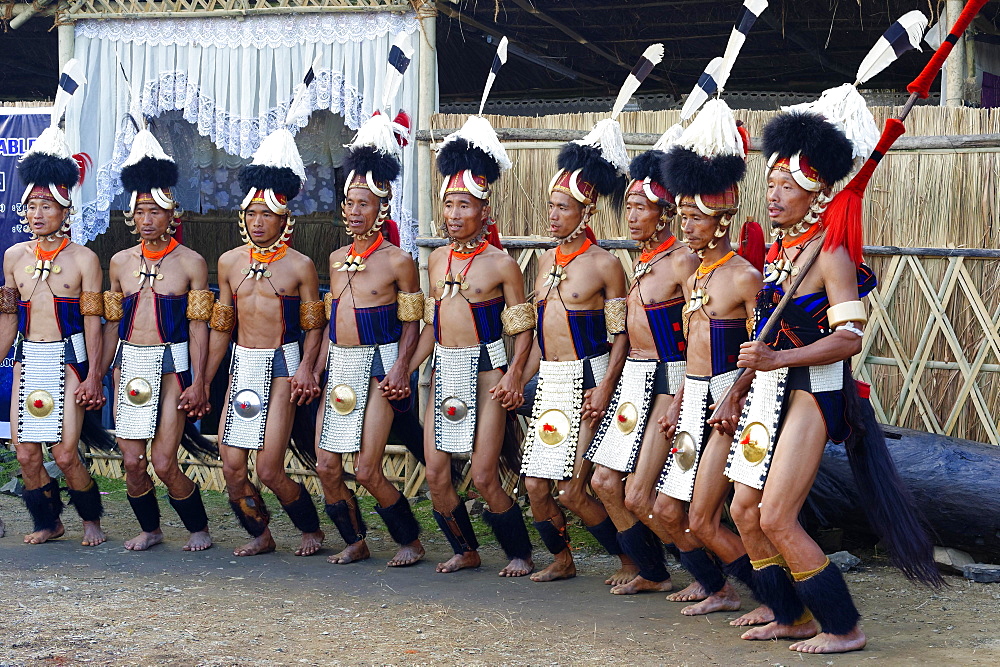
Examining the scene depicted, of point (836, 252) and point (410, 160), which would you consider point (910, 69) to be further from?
point (836, 252)

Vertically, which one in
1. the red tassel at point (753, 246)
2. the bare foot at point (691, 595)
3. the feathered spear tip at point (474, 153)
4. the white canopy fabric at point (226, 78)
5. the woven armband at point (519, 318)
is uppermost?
the white canopy fabric at point (226, 78)

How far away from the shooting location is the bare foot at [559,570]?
593 cm

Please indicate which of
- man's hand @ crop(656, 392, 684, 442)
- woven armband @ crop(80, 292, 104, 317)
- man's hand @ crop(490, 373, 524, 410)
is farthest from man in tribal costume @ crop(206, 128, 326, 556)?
man's hand @ crop(656, 392, 684, 442)

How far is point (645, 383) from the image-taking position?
17.9 ft

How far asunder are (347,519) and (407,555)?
377 mm

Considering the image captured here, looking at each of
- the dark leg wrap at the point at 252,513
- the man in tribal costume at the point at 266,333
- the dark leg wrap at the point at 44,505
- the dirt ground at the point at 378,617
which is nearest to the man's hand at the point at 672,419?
the dirt ground at the point at 378,617

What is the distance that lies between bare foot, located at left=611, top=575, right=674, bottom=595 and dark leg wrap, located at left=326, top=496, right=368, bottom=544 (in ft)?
4.95

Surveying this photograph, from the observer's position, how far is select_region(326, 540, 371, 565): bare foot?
20.8 ft

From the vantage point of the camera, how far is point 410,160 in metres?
7.70

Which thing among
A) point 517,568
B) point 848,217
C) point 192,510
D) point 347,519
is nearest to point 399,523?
point 347,519

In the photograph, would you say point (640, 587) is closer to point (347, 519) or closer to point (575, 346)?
point (575, 346)

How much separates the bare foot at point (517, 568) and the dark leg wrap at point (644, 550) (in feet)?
2.06

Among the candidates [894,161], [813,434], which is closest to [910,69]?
[894,161]

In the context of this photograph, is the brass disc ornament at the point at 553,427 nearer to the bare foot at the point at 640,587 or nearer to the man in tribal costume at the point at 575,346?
the man in tribal costume at the point at 575,346
